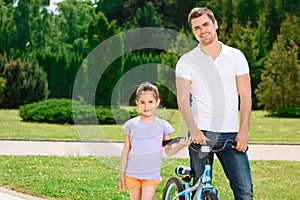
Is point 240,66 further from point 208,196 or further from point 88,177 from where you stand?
point 88,177

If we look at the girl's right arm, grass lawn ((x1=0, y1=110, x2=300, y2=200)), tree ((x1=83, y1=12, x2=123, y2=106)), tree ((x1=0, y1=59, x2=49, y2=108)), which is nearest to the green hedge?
tree ((x1=83, y1=12, x2=123, y2=106))

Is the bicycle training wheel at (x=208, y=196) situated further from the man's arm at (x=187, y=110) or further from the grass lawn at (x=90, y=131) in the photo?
the grass lawn at (x=90, y=131)

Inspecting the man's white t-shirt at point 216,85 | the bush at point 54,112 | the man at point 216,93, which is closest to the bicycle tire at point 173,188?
the man at point 216,93

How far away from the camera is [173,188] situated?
16.3ft

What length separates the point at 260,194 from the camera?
713cm

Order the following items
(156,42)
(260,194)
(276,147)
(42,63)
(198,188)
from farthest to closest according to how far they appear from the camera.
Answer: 1. (156,42)
2. (42,63)
3. (276,147)
4. (260,194)
5. (198,188)

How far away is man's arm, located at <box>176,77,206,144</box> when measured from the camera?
13.6ft

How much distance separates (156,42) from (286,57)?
352 inches

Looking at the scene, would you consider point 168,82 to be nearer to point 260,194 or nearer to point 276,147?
point 276,147

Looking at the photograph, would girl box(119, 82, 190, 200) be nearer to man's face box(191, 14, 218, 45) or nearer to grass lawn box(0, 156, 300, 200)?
man's face box(191, 14, 218, 45)

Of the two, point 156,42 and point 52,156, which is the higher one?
point 156,42

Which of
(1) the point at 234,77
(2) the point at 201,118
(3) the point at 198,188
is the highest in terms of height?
(1) the point at 234,77

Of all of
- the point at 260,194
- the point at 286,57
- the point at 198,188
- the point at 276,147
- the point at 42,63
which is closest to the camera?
the point at 198,188

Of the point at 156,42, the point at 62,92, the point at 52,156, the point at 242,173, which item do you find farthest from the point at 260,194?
the point at 156,42
